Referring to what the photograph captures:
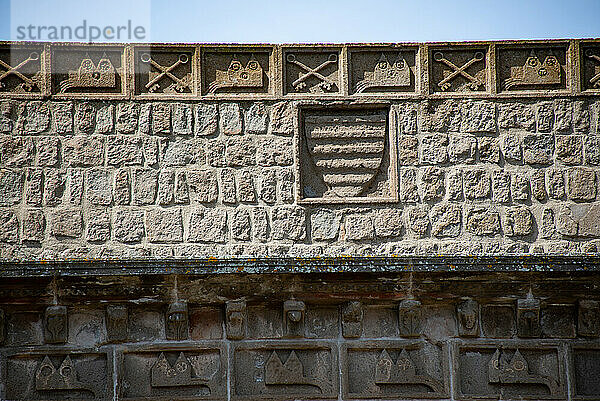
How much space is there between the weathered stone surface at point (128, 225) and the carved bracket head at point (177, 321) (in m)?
0.63

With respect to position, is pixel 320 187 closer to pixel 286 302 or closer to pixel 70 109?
pixel 286 302

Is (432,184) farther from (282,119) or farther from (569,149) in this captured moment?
(282,119)

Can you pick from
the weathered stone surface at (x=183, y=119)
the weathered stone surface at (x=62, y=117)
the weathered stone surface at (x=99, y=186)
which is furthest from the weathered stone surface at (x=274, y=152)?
the weathered stone surface at (x=62, y=117)

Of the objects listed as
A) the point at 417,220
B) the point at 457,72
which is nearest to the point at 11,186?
the point at 417,220

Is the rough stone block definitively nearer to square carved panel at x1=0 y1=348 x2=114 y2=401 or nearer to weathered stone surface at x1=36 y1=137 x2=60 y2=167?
weathered stone surface at x1=36 y1=137 x2=60 y2=167

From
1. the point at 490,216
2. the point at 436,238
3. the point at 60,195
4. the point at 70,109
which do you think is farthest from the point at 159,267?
the point at 490,216

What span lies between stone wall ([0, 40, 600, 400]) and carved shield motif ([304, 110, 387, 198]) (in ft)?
0.05

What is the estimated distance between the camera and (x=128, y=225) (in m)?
6.83

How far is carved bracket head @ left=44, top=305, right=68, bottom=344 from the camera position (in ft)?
21.7

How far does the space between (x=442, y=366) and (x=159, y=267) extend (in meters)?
2.32

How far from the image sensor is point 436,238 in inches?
270

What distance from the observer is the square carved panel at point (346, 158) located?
22.7 feet

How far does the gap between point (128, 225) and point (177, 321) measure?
87 centimetres

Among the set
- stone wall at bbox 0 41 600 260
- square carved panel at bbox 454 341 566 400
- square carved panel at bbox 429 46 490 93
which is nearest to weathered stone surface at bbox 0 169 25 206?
stone wall at bbox 0 41 600 260
